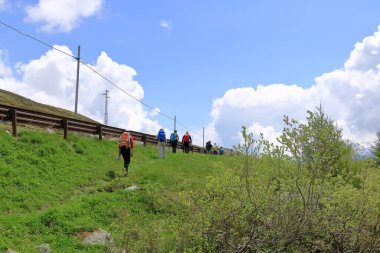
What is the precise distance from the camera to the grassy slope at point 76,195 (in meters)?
8.43

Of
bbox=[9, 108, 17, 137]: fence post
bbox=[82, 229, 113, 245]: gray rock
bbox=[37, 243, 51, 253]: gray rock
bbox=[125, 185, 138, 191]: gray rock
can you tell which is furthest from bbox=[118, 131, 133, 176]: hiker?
bbox=[37, 243, 51, 253]: gray rock

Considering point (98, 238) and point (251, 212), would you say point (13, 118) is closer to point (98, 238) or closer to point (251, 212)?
point (98, 238)

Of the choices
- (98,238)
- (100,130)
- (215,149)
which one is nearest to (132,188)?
(98,238)

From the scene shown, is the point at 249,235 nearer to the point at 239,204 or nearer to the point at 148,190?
the point at 239,204

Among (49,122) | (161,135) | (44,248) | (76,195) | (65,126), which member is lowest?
(44,248)

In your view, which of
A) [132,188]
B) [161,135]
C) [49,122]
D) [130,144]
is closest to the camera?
[132,188]

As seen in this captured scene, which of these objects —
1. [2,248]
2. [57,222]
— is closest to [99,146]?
[57,222]

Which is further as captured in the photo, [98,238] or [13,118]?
[13,118]

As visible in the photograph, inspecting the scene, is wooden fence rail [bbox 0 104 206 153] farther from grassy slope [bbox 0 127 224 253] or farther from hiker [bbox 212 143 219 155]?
hiker [bbox 212 143 219 155]

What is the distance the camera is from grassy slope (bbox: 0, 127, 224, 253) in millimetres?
8430

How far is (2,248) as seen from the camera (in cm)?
775

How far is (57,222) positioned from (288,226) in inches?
212

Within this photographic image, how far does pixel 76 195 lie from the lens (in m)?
12.4

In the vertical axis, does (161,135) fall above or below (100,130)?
below
